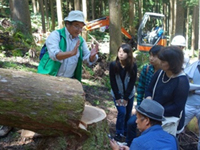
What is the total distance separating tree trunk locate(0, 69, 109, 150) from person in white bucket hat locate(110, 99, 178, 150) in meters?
0.72

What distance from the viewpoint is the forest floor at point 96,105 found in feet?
11.7

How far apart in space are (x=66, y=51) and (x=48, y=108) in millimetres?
1199

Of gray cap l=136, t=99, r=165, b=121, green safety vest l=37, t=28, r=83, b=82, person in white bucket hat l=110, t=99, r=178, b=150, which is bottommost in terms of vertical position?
person in white bucket hat l=110, t=99, r=178, b=150

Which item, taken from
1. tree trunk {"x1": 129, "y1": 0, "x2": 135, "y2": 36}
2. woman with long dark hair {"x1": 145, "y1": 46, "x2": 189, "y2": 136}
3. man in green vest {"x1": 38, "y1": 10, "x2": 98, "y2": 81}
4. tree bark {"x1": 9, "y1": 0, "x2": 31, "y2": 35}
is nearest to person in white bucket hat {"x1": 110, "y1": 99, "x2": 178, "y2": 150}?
woman with long dark hair {"x1": 145, "y1": 46, "x2": 189, "y2": 136}

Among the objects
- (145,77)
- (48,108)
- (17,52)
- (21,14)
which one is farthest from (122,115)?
(21,14)

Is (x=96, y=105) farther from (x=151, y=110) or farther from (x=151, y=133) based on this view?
(x=151, y=133)

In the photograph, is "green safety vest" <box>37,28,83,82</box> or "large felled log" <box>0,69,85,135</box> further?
"green safety vest" <box>37,28,83,82</box>

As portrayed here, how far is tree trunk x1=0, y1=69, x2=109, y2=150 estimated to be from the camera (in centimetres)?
239

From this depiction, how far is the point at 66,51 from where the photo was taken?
3.44 meters

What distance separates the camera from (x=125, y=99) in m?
4.25

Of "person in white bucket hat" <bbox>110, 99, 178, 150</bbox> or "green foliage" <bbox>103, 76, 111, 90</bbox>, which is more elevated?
"person in white bucket hat" <bbox>110, 99, 178, 150</bbox>

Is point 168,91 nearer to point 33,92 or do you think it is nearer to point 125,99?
point 125,99

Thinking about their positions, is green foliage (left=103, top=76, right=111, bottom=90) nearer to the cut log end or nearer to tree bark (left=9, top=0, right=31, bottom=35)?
tree bark (left=9, top=0, right=31, bottom=35)

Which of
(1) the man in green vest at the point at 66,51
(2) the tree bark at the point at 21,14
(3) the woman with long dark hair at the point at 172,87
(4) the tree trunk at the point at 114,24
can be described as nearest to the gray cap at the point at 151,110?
(3) the woman with long dark hair at the point at 172,87
